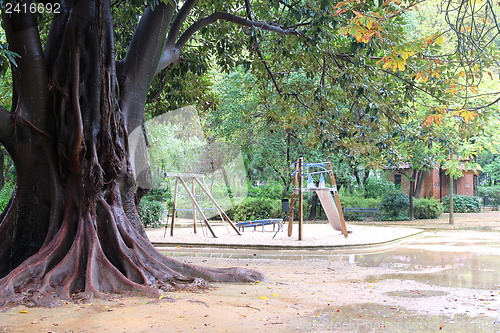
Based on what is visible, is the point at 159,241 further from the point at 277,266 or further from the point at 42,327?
the point at 42,327

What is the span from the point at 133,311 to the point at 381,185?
27555 mm

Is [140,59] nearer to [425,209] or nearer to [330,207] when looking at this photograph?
[330,207]

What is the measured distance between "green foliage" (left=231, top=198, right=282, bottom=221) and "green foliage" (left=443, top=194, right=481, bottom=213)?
50.4 ft

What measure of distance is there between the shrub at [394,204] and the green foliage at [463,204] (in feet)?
25.2

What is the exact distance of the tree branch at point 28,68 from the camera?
6.54 meters

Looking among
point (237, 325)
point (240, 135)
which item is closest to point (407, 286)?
point (237, 325)

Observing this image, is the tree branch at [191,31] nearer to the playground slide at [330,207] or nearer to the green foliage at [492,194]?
the playground slide at [330,207]

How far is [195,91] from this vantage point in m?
14.2

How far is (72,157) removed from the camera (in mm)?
6559

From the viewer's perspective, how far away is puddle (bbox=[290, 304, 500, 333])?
4.72 meters

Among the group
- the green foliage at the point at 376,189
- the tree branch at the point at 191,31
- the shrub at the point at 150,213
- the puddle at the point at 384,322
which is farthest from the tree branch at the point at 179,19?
the green foliage at the point at 376,189

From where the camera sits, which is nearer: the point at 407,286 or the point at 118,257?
the point at 118,257

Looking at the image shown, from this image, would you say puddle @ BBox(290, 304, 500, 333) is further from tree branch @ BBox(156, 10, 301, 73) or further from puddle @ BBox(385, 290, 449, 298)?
tree branch @ BBox(156, 10, 301, 73)

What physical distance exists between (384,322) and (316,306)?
3.33 feet
